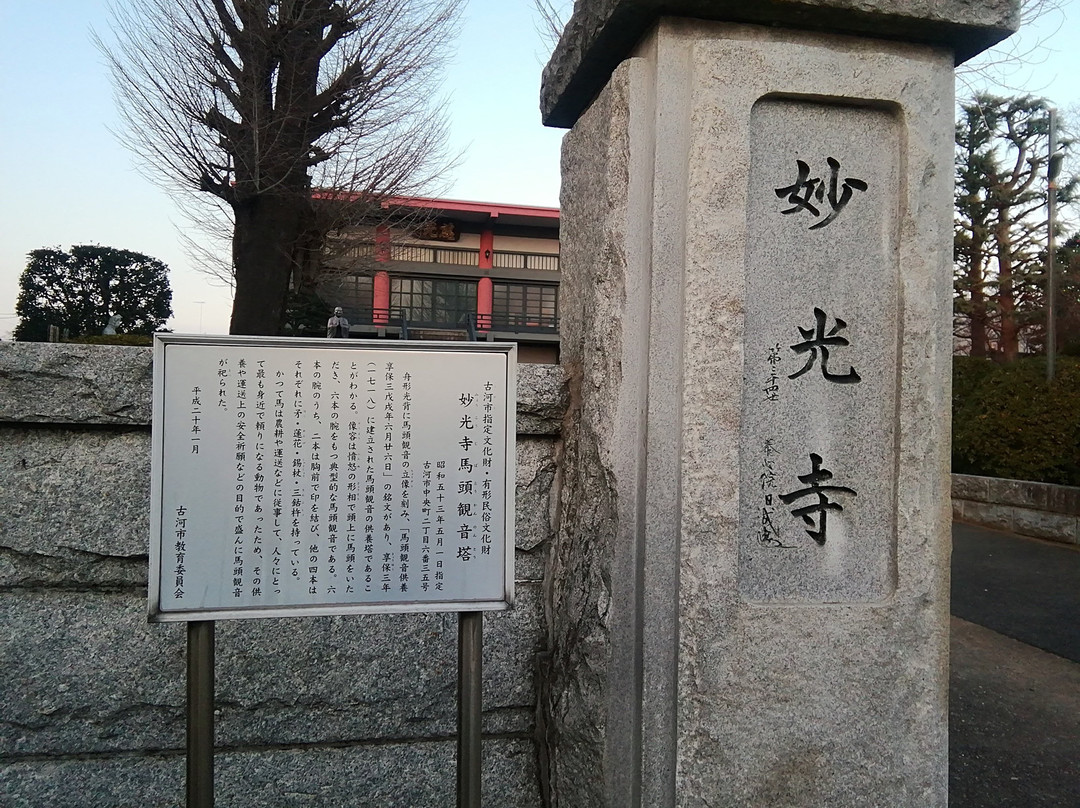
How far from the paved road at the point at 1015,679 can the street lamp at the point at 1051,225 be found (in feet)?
7.50

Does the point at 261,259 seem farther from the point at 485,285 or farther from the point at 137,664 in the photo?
the point at 485,285

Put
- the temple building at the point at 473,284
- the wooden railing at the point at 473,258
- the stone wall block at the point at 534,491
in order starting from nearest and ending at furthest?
the stone wall block at the point at 534,491, the temple building at the point at 473,284, the wooden railing at the point at 473,258

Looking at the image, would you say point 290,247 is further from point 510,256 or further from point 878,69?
point 510,256

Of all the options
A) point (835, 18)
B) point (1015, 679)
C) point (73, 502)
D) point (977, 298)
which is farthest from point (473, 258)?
point (835, 18)

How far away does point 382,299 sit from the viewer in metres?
19.4

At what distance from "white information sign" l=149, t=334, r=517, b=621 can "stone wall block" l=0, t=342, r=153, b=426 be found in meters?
0.60

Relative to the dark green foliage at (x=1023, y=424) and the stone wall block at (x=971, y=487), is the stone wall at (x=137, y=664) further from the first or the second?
the stone wall block at (x=971, y=487)

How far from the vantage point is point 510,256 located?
2081 centimetres

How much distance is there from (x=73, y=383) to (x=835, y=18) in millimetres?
2386

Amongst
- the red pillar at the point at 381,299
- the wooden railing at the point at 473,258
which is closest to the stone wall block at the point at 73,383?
the red pillar at the point at 381,299

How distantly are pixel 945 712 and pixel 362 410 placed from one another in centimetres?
179

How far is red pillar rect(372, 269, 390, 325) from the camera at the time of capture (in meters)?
19.1

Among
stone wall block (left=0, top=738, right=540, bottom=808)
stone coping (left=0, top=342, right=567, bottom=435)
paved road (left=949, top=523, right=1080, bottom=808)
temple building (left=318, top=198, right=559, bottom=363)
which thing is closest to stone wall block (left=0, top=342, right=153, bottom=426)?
stone coping (left=0, top=342, right=567, bottom=435)

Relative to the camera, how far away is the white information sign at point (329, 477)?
1.65 m
